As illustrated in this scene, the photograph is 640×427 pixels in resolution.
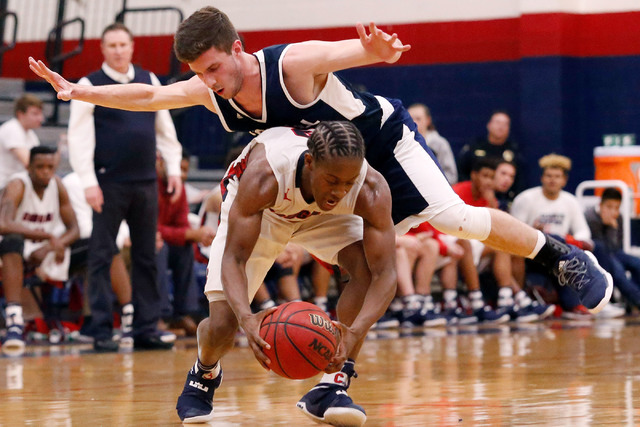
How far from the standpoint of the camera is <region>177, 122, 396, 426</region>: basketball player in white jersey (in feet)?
11.3

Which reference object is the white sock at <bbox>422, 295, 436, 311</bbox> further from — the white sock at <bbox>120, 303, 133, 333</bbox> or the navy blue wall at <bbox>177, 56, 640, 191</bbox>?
the navy blue wall at <bbox>177, 56, 640, 191</bbox>

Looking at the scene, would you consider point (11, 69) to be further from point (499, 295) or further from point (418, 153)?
point (418, 153)

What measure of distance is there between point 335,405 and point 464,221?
97 cm

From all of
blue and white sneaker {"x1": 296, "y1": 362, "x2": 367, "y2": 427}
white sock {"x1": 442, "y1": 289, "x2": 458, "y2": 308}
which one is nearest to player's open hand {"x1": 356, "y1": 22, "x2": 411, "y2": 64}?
blue and white sneaker {"x1": 296, "y1": 362, "x2": 367, "y2": 427}

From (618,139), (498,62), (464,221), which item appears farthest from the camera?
(498,62)

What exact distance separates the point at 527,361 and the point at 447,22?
259 inches

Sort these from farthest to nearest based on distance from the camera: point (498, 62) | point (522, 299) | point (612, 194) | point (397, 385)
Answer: point (498, 62) → point (612, 194) → point (522, 299) → point (397, 385)

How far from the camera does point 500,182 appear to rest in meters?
8.98

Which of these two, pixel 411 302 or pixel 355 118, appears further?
pixel 411 302

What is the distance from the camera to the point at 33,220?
7777 mm

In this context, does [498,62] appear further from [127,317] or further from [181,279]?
[127,317]

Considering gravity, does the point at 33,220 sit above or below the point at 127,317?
above

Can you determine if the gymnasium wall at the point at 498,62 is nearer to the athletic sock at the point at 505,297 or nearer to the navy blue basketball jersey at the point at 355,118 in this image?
the athletic sock at the point at 505,297

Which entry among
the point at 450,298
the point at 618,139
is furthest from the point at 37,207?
the point at 618,139
